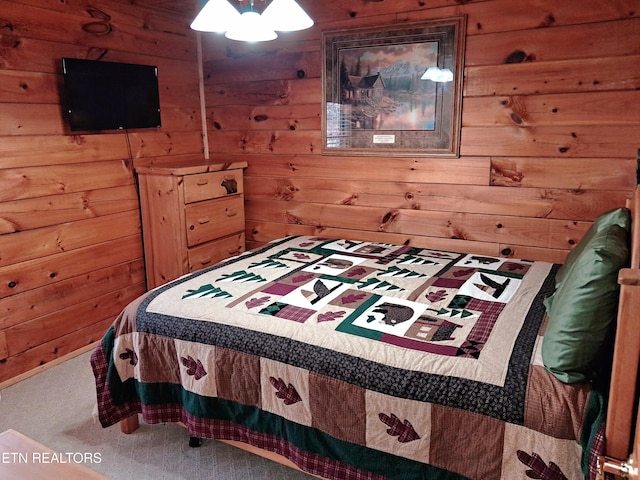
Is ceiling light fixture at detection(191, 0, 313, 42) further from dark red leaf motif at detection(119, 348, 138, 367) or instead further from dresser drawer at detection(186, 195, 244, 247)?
dresser drawer at detection(186, 195, 244, 247)

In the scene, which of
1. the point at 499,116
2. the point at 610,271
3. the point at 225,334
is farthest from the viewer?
the point at 499,116

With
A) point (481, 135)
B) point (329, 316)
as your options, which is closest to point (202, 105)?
point (481, 135)

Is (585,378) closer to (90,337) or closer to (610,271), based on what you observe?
(610,271)

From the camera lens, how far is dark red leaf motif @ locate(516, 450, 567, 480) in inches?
58.0

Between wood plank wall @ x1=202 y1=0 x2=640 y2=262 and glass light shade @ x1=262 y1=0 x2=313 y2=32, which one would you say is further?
wood plank wall @ x1=202 y1=0 x2=640 y2=262

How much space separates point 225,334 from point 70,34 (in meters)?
2.09

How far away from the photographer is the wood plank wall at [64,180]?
2.68 m

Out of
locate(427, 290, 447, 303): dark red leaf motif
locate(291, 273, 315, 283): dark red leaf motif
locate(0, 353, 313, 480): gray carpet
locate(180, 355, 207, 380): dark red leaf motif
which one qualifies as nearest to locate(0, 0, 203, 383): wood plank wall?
locate(0, 353, 313, 480): gray carpet

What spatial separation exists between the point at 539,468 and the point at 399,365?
0.50 meters

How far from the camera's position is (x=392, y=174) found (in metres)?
3.22

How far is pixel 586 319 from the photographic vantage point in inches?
57.6

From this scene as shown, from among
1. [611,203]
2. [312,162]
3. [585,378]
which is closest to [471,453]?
[585,378]

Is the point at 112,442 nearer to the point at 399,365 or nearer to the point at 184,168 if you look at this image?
the point at 399,365

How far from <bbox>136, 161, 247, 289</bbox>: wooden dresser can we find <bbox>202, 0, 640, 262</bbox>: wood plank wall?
0.35 meters
